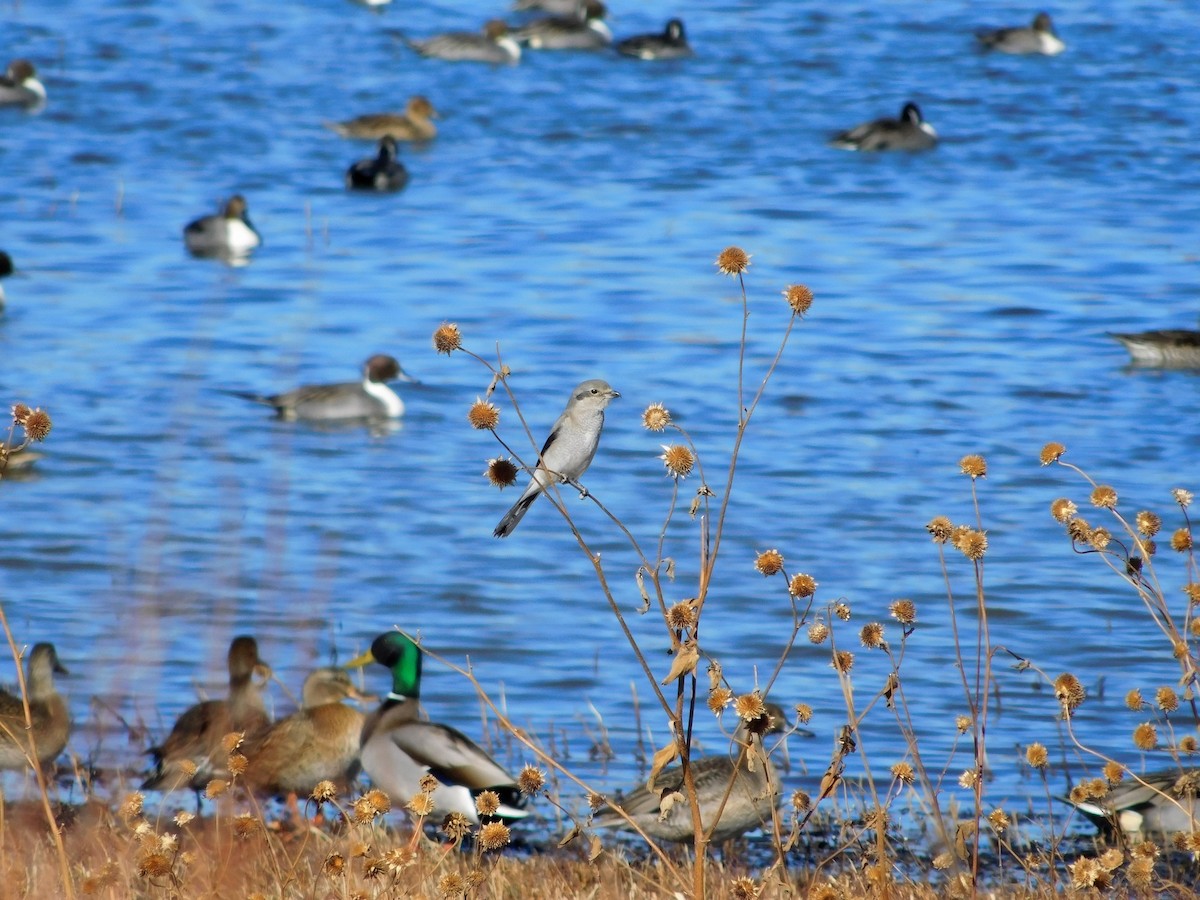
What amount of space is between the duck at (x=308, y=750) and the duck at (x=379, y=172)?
13974 mm

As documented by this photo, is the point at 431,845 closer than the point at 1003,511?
Yes

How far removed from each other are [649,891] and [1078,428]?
8490 millimetres

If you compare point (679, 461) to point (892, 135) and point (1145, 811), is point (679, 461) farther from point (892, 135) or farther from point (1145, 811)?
point (892, 135)

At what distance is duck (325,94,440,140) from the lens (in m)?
23.0

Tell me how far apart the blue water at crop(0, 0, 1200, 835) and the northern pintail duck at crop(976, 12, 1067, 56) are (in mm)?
378

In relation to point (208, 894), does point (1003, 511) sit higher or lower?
lower

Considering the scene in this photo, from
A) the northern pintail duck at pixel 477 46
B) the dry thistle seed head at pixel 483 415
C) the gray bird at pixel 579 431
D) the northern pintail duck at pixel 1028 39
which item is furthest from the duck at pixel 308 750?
the northern pintail duck at pixel 1028 39

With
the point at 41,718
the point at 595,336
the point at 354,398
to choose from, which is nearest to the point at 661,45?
the point at 595,336

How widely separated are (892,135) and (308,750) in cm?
1619

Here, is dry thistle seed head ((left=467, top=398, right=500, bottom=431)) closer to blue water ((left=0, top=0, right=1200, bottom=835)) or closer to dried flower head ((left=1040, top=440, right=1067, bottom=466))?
blue water ((left=0, top=0, right=1200, bottom=835))

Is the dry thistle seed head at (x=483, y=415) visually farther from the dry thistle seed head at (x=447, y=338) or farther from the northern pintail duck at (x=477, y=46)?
the northern pintail duck at (x=477, y=46)

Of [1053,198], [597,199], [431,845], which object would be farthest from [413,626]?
[1053,198]

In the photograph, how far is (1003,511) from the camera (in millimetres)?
11062

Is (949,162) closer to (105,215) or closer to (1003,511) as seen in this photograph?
(105,215)
